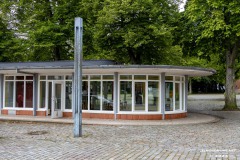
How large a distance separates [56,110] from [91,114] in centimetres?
207

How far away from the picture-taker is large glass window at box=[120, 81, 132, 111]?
17703 millimetres

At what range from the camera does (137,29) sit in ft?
81.1

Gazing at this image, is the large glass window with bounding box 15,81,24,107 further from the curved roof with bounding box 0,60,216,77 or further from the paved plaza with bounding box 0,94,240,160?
the paved plaza with bounding box 0,94,240,160

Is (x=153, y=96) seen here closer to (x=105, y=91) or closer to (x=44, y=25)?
(x=105, y=91)

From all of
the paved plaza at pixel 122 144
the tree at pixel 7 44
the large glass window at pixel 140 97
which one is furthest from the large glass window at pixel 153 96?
the tree at pixel 7 44

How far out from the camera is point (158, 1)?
89.1ft

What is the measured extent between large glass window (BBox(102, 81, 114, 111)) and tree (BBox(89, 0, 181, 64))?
6979 mm

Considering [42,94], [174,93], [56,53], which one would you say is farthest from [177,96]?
[56,53]

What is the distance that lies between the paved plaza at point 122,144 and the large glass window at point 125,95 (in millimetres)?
3382

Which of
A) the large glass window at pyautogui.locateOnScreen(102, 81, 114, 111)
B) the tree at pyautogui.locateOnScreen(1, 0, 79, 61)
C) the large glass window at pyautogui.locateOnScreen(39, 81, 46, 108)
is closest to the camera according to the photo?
the large glass window at pyautogui.locateOnScreen(102, 81, 114, 111)

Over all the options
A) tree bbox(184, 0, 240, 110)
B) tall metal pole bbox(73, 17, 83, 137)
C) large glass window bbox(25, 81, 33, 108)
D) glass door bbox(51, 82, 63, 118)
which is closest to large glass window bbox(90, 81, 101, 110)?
glass door bbox(51, 82, 63, 118)

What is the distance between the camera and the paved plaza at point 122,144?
8336 millimetres

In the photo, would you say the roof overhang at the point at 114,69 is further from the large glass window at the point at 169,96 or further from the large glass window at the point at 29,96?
the large glass window at the point at 29,96

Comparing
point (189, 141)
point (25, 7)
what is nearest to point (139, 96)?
point (189, 141)
